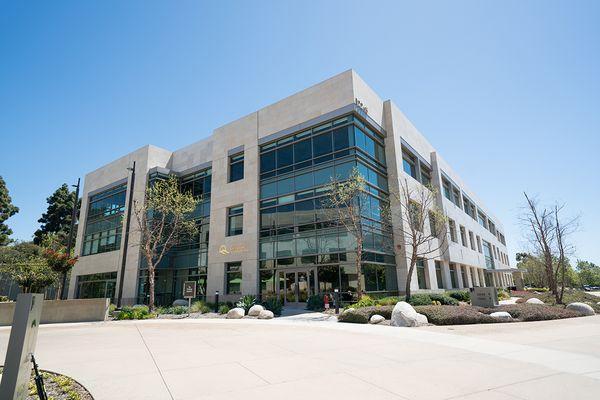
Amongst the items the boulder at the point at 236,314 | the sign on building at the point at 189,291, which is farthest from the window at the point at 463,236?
the sign on building at the point at 189,291

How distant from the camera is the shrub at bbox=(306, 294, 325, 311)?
20547 mm

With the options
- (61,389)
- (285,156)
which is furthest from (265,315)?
(61,389)

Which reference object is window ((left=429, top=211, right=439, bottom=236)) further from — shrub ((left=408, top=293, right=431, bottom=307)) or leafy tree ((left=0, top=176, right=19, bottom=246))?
leafy tree ((left=0, top=176, right=19, bottom=246))

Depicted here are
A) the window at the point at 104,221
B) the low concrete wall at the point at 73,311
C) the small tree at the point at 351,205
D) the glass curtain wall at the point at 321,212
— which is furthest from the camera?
the window at the point at 104,221

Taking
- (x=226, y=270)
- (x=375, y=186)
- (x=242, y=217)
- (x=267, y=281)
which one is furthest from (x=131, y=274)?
(x=375, y=186)

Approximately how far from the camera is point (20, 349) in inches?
154

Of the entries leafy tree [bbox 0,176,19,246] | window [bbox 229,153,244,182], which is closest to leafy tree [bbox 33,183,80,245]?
leafy tree [bbox 0,176,19,246]

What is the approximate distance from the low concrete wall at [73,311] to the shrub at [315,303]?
11.8 m

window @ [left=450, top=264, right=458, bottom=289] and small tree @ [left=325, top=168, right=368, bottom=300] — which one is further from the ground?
small tree @ [left=325, top=168, right=368, bottom=300]

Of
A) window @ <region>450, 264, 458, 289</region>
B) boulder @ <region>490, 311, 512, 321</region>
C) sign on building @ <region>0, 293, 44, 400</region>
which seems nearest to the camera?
sign on building @ <region>0, 293, 44, 400</region>

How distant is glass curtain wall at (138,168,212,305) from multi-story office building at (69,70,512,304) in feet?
0.32

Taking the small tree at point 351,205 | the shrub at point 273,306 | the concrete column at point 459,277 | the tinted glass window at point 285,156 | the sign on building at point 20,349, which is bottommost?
the shrub at point 273,306

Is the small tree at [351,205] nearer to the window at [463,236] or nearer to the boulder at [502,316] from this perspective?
the boulder at [502,316]

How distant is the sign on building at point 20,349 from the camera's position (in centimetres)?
381
